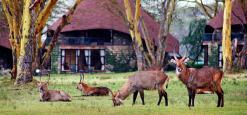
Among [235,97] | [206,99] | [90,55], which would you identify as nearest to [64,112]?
[206,99]

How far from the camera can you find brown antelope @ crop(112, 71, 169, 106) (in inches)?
760

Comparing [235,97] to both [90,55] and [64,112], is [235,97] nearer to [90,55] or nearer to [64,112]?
[64,112]

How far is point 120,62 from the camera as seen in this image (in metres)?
67.4

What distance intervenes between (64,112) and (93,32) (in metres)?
50.7

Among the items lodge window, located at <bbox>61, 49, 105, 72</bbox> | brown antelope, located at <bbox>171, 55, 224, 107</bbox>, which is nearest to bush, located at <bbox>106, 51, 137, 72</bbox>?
lodge window, located at <bbox>61, 49, 105, 72</bbox>

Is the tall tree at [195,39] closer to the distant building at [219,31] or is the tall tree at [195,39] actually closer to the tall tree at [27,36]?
the distant building at [219,31]

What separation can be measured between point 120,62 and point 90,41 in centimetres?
365

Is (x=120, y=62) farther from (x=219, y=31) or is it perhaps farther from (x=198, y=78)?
(x=198, y=78)

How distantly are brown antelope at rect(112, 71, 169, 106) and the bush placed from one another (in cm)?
4712

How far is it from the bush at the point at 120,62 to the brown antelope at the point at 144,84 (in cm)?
4712

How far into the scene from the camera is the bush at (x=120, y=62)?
2645 inches

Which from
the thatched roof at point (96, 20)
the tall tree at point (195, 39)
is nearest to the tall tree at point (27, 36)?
the thatched roof at point (96, 20)

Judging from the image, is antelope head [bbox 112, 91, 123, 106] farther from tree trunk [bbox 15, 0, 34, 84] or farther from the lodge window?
the lodge window

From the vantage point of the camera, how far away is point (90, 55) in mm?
66812
